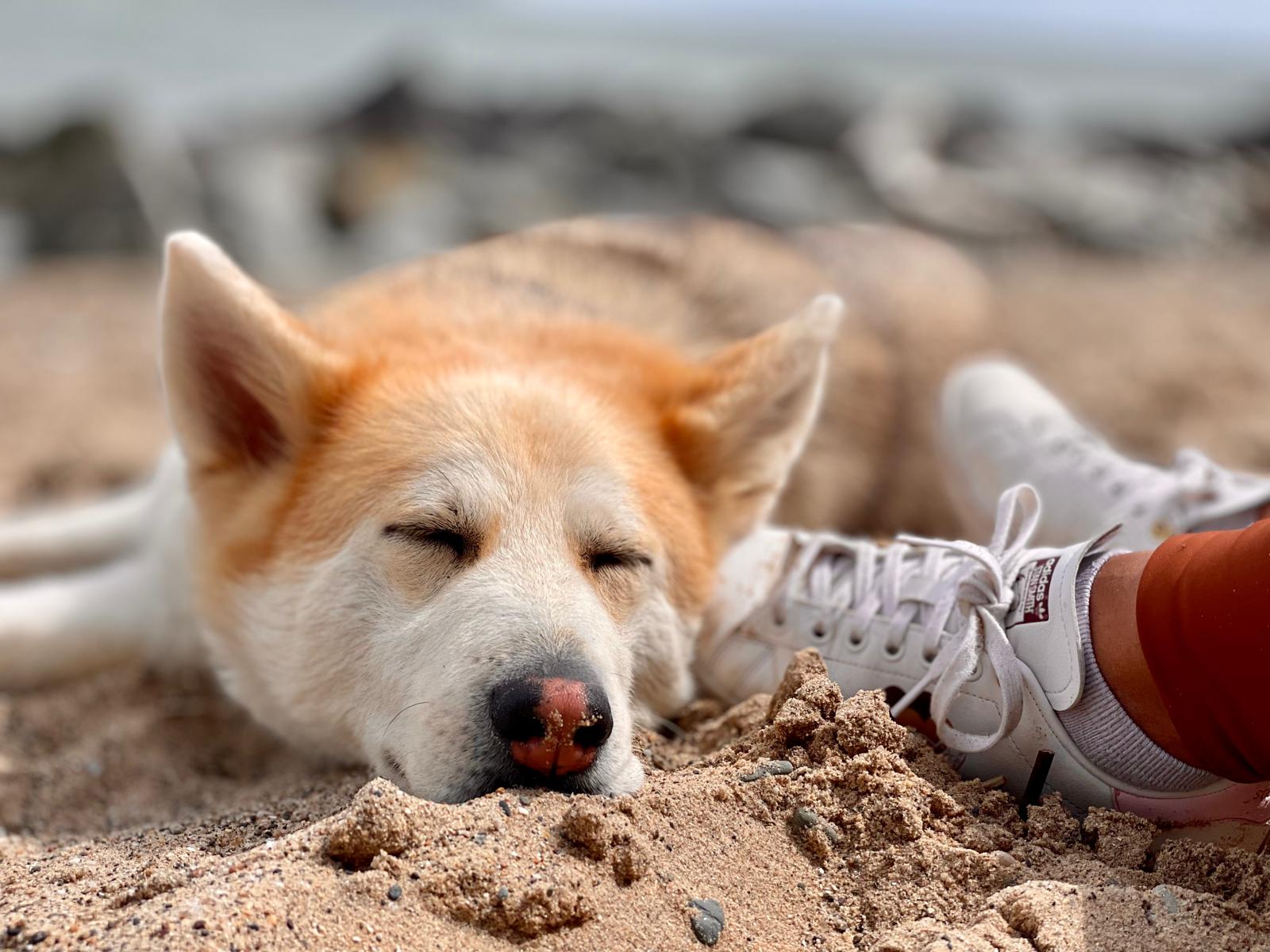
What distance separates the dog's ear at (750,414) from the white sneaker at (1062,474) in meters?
0.72

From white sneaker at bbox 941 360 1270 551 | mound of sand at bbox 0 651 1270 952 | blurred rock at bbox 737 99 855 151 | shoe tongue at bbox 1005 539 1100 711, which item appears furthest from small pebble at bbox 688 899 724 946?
blurred rock at bbox 737 99 855 151

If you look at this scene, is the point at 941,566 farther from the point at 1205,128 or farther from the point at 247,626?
the point at 1205,128

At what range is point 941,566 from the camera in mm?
2211

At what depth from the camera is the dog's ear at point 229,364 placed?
2.31 meters

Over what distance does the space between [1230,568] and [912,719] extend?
614mm

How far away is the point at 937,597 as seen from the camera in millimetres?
2148

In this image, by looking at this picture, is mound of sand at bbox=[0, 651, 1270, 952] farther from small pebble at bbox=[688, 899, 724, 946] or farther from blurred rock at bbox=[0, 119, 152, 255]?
blurred rock at bbox=[0, 119, 152, 255]

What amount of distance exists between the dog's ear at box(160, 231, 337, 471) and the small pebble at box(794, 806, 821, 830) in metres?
1.31

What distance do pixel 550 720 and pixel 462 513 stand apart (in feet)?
1.67

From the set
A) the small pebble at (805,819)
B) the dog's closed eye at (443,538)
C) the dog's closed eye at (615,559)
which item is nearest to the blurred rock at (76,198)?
the dog's closed eye at (443,538)

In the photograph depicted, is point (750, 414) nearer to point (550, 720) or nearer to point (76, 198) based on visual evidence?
point (550, 720)

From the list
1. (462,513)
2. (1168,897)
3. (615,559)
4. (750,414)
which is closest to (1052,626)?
(1168,897)

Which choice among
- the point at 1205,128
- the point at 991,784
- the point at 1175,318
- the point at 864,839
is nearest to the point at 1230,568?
the point at 991,784

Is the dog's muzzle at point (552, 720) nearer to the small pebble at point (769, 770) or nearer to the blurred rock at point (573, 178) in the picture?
the small pebble at point (769, 770)
